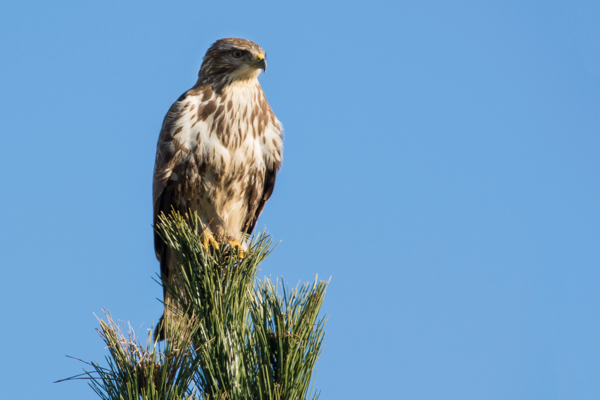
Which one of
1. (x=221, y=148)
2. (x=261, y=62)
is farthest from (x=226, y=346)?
(x=261, y=62)

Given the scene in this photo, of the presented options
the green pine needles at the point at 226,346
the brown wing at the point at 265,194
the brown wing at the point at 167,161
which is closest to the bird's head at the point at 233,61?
the brown wing at the point at 167,161

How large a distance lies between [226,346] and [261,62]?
10.3 ft

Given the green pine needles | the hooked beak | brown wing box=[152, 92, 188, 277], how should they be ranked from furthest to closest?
1. the hooked beak
2. brown wing box=[152, 92, 188, 277]
3. the green pine needles

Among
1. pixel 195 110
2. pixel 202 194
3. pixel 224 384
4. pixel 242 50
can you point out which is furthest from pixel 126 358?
pixel 242 50

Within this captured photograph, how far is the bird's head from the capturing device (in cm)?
547

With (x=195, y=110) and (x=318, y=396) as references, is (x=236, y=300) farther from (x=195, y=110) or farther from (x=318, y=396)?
(x=195, y=110)

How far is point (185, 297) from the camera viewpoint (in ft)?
11.0

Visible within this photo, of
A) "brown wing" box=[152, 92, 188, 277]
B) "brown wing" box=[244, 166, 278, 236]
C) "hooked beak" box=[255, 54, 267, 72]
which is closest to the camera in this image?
"brown wing" box=[152, 92, 188, 277]

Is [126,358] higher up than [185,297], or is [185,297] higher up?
[185,297]

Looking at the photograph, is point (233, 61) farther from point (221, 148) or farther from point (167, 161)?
point (167, 161)

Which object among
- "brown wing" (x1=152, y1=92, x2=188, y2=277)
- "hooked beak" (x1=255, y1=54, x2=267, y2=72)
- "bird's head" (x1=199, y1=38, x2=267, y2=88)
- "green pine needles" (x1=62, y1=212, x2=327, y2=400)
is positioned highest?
"bird's head" (x1=199, y1=38, x2=267, y2=88)

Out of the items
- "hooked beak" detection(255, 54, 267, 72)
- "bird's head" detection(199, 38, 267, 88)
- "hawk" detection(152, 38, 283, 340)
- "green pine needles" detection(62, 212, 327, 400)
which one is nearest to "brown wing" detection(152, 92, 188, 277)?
"hawk" detection(152, 38, 283, 340)

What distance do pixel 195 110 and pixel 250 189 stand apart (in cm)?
84

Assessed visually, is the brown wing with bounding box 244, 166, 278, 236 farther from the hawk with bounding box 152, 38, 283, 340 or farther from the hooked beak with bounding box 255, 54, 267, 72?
the hooked beak with bounding box 255, 54, 267, 72
